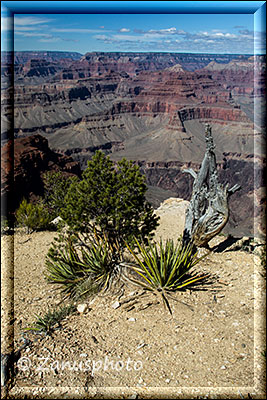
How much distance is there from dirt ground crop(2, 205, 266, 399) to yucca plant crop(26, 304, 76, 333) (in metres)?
0.13

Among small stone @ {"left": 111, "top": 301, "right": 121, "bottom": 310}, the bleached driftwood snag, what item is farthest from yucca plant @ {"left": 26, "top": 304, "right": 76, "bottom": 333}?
the bleached driftwood snag

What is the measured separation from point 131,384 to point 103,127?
159420mm

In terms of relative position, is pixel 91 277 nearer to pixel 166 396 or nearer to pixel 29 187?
pixel 166 396

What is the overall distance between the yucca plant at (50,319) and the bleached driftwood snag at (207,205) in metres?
3.54

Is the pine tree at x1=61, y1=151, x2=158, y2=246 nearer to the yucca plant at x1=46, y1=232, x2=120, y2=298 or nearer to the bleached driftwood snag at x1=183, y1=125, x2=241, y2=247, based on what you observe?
the yucca plant at x1=46, y1=232, x2=120, y2=298

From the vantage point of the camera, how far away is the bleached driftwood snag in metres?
9.09

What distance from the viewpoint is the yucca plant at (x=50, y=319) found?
611cm

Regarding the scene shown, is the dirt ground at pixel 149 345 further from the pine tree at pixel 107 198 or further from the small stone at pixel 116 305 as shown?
the pine tree at pixel 107 198

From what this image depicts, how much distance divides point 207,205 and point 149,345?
4803 mm

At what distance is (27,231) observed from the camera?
12781 millimetres

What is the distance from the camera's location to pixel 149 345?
5.55 meters

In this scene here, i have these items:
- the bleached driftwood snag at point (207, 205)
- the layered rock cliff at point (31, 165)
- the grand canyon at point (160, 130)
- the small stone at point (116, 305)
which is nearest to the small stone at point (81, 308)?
the small stone at point (116, 305)

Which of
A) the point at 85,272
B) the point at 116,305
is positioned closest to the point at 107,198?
the point at 85,272

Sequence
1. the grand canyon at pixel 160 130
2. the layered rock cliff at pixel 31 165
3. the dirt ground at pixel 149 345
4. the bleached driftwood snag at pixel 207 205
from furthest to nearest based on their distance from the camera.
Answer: the grand canyon at pixel 160 130 → the layered rock cliff at pixel 31 165 → the bleached driftwood snag at pixel 207 205 → the dirt ground at pixel 149 345
